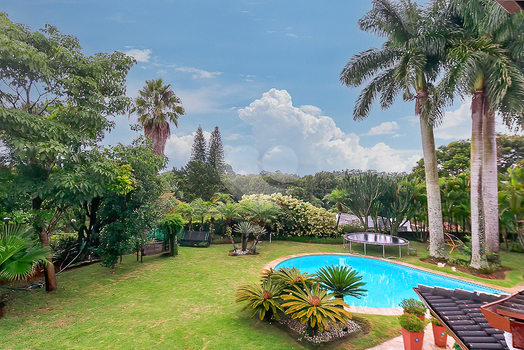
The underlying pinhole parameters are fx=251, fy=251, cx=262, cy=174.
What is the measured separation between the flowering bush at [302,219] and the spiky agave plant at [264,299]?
9.37 metres

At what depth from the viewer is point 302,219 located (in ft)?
48.3

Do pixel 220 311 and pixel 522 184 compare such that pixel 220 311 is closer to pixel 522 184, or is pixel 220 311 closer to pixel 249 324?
pixel 249 324

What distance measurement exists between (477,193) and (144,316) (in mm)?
10889

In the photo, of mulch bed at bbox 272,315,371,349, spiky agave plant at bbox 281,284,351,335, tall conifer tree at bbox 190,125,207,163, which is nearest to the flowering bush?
mulch bed at bbox 272,315,371,349

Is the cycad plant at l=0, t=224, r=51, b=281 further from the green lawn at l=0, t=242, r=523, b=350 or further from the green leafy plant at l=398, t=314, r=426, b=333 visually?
the green leafy plant at l=398, t=314, r=426, b=333

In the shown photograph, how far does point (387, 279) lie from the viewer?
351 inches

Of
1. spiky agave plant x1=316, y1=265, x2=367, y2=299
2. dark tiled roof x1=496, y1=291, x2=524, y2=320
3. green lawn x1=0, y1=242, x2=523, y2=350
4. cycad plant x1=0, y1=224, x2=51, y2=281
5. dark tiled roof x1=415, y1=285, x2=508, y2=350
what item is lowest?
green lawn x1=0, y1=242, x2=523, y2=350

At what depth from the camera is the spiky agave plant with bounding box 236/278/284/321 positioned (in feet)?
15.7

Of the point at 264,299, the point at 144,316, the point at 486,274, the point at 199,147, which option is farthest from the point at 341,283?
→ the point at 199,147

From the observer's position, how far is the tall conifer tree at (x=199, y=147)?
38.0 metres

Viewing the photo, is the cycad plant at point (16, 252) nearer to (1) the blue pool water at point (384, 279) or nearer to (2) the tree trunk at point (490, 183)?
(1) the blue pool water at point (384, 279)

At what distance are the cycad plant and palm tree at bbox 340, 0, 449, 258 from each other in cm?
1228

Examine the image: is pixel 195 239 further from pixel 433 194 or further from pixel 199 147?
pixel 199 147

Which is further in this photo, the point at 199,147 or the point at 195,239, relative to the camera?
the point at 199,147
